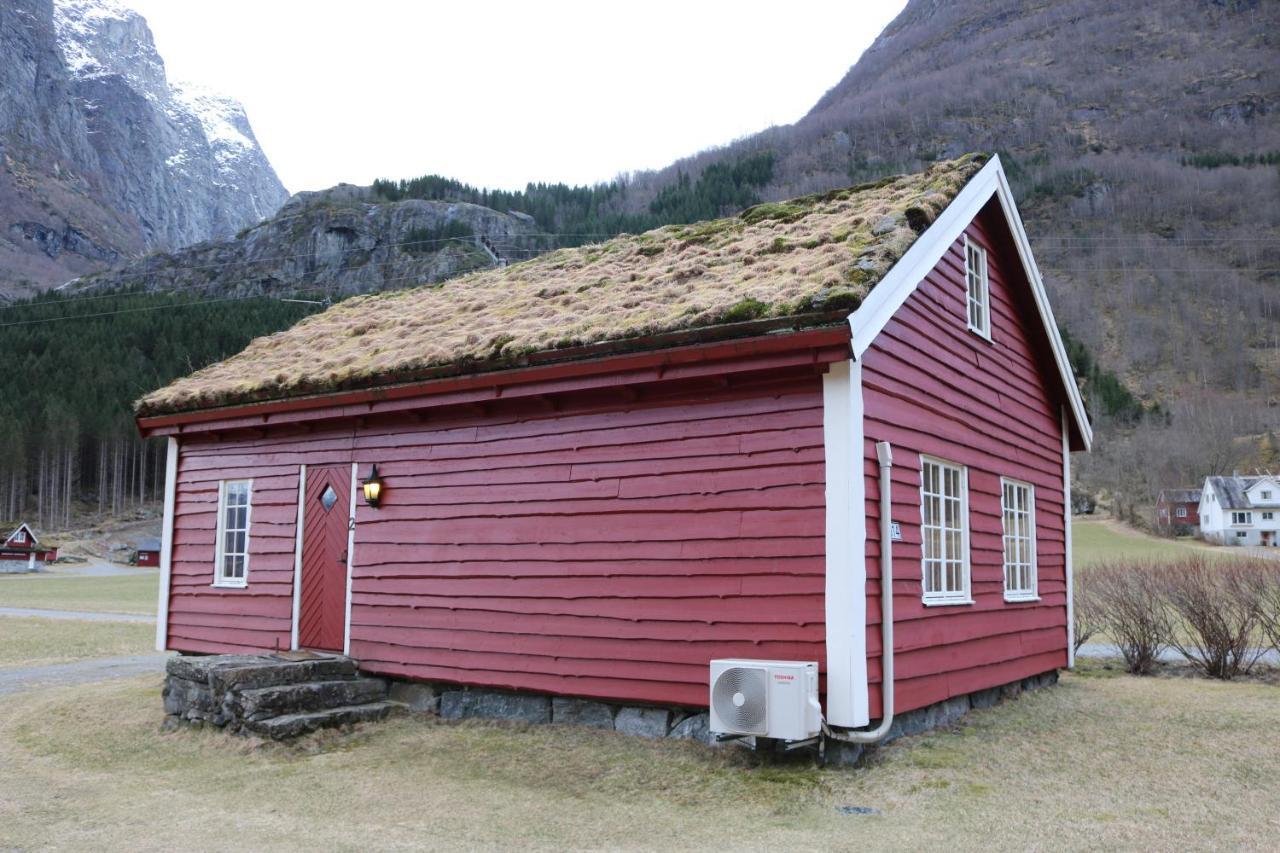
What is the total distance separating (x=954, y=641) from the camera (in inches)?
381

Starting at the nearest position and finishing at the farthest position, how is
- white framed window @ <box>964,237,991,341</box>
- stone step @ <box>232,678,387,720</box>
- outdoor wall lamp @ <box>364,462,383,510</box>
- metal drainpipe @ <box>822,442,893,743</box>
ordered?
metal drainpipe @ <box>822,442,893,743</box> → stone step @ <box>232,678,387,720</box> → outdoor wall lamp @ <box>364,462,383,510</box> → white framed window @ <box>964,237,991,341</box>

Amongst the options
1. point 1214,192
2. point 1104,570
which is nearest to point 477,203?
point 1214,192

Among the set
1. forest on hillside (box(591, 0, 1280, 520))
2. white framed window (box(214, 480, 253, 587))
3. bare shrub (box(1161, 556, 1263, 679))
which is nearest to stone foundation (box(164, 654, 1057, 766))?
white framed window (box(214, 480, 253, 587))

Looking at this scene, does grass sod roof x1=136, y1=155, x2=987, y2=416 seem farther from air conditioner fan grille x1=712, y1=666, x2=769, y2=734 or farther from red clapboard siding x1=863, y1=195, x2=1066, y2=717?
air conditioner fan grille x1=712, y1=666, x2=769, y2=734

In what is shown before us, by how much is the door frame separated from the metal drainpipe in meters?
5.92

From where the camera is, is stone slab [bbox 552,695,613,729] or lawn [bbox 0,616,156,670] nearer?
stone slab [bbox 552,695,613,729]

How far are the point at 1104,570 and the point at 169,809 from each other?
16.7 meters

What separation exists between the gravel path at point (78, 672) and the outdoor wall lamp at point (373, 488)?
567 centimetres

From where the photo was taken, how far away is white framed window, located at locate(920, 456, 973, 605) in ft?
30.8

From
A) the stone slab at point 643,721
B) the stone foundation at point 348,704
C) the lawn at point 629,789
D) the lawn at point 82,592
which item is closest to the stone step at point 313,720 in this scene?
the stone foundation at point 348,704

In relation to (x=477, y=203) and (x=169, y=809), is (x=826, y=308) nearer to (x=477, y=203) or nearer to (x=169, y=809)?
(x=169, y=809)

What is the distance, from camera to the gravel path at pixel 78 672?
14.2 meters

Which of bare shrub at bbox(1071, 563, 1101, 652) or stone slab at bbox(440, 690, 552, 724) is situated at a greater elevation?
bare shrub at bbox(1071, 563, 1101, 652)

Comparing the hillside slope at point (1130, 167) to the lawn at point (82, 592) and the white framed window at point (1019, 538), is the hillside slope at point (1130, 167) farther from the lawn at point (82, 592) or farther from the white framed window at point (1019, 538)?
the white framed window at point (1019, 538)
